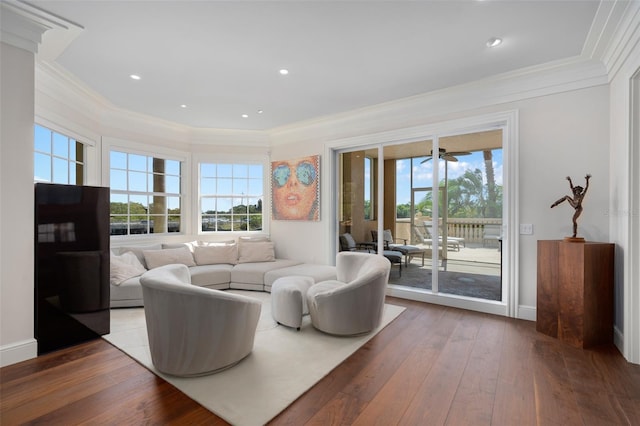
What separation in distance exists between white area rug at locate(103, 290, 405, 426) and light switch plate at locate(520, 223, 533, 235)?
1.82 metres

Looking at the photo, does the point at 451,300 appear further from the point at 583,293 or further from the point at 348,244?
the point at 348,244

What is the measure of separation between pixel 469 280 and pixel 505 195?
1.34m

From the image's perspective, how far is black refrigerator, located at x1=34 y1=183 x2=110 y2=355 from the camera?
2625mm

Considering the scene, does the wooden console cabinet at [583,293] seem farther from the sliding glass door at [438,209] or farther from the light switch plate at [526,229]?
the sliding glass door at [438,209]

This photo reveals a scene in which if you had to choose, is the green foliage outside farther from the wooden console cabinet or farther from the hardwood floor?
the hardwood floor

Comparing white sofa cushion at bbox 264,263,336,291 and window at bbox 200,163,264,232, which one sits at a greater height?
window at bbox 200,163,264,232

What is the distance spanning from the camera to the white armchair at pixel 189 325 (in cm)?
214

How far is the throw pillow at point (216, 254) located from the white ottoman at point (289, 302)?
1.95 metres

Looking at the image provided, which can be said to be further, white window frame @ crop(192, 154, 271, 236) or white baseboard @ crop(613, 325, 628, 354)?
white window frame @ crop(192, 154, 271, 236)

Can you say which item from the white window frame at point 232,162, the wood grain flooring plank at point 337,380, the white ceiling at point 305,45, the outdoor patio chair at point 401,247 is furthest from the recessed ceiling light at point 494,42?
the white window frame at point 232,162

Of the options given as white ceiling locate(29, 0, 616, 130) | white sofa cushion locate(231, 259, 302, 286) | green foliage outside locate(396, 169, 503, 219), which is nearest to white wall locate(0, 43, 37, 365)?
white ceiling locate(29, 0, 616, 130)

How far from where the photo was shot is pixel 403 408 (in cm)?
189

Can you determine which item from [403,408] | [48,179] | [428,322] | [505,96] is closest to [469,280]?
[428,322]

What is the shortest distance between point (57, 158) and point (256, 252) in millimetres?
2937
